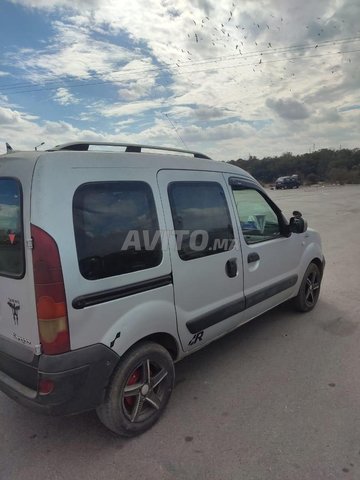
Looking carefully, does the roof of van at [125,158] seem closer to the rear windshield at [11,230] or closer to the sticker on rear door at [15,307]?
the rear windshield at [11,230]

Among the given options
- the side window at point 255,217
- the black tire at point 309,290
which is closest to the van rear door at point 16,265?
the side window at point 255,217

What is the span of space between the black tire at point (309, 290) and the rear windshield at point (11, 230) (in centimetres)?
350

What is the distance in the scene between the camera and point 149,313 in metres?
2.67

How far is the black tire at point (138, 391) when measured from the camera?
2547mm

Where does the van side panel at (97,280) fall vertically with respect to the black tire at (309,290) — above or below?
above

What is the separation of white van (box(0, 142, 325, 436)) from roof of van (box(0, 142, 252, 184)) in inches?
0.4

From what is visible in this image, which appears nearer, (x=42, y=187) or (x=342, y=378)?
(x=42, y=187)

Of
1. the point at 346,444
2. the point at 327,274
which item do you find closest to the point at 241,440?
the point at 346,444

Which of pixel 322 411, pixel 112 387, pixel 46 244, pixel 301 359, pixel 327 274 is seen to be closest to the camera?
pixel 46 244

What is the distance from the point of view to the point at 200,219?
3215 millimetres

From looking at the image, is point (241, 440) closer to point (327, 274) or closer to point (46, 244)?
point (46, 244)

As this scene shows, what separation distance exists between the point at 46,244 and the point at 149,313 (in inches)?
35.0

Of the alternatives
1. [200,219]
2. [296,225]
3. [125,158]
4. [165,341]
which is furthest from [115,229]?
[296,225]

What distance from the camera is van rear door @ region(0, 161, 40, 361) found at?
2.28 meters
